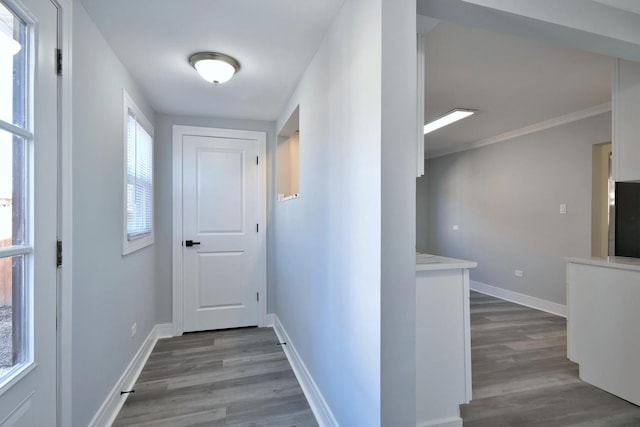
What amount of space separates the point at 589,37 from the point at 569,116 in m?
2.71

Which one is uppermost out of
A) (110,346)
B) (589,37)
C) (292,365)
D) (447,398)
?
(589,37)

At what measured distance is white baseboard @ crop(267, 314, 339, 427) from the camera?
5.66ft

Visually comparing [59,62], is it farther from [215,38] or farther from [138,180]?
[138,180]

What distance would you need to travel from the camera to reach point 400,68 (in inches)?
46.3

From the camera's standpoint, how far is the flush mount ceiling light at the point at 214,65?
2006mm

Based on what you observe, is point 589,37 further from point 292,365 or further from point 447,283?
point 292,365

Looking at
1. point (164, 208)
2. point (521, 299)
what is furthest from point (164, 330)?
point (521, 299)

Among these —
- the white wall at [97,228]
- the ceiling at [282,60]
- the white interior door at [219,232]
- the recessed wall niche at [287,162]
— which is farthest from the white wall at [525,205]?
the white wall at [97,228]

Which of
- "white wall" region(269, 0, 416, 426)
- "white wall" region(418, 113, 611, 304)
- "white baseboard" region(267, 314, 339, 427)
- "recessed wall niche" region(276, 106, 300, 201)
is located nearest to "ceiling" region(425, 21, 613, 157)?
"white wall" region(418, 113, 611, 304)

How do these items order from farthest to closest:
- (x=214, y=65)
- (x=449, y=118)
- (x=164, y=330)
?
(x=449, y=118) < (x=164, y=330) < (x=214, y=65)

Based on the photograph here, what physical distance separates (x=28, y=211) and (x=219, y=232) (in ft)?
7.39

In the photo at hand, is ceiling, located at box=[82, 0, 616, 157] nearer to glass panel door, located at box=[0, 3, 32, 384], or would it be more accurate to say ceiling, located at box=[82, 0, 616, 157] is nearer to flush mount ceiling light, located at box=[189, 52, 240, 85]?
flush mount ceiling light, located at box=[189, 52, 240, 85]

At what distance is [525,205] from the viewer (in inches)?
168

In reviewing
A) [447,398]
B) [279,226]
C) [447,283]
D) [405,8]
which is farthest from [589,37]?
[279,226]
